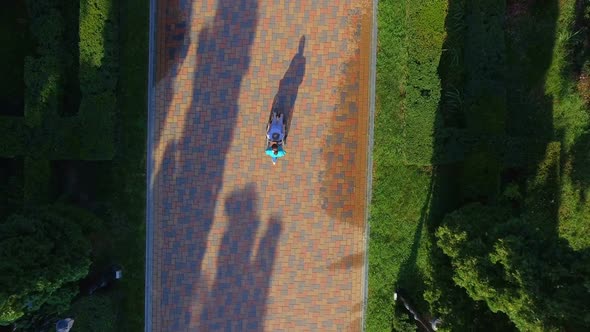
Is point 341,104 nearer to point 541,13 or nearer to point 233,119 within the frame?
point 233,119

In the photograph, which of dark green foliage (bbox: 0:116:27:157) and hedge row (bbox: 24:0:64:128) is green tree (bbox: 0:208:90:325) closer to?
dark green foliage (bbox: 0:116:27:157)

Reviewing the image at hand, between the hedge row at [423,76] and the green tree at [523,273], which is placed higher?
the hedge row at [423,76]

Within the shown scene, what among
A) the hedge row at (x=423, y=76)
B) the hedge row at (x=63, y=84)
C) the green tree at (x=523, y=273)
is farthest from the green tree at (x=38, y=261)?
the hedge row at (x=423, y=76)

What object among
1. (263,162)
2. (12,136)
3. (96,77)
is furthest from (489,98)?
(12,136)

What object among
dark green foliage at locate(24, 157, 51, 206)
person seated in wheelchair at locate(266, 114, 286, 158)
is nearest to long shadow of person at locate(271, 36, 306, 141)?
person seated in wheelchair at locate(266, 114, 286, 158)

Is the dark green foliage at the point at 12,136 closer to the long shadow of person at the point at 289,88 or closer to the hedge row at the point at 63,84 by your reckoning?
the hedge row at the point at 63,84

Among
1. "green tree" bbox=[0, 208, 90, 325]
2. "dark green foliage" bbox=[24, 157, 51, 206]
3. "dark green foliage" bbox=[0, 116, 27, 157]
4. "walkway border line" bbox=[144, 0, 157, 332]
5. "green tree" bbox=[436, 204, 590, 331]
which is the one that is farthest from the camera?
"walkway border line" bbox=[144, 0, 157, 332]

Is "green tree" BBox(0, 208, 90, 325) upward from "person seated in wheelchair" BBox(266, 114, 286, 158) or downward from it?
downward

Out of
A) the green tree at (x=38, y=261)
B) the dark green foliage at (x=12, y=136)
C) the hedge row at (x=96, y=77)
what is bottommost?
the green tree at (x=38, y=261)
